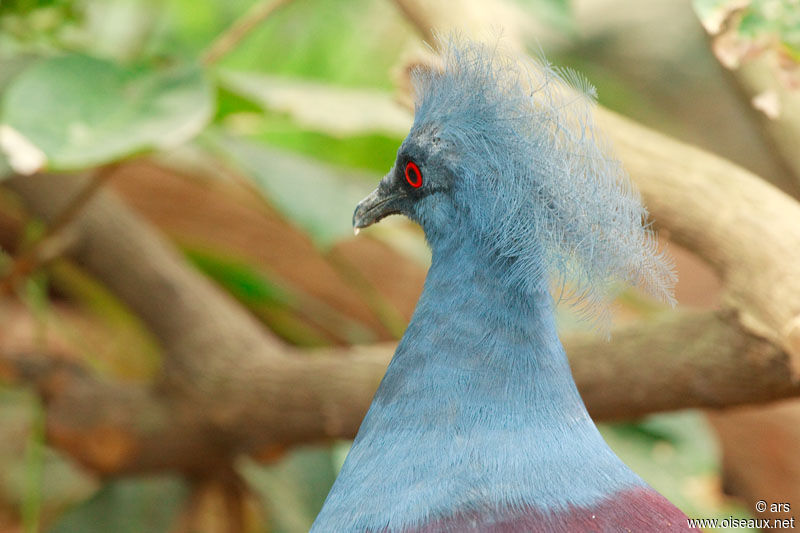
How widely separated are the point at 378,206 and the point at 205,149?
127 centimetres

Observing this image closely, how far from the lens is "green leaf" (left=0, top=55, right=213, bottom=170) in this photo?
1437 millimetres

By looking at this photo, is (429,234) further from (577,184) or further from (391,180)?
(577,184)

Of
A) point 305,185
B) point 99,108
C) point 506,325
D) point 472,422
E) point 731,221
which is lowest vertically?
point 472,422

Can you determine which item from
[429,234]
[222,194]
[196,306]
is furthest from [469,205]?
[222,194]

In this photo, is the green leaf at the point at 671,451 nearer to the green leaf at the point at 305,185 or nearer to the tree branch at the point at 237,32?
the green leaf at the point at 305,185

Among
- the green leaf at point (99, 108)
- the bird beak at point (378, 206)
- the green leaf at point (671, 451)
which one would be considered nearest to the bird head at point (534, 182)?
the bird beak at point (378, 206)

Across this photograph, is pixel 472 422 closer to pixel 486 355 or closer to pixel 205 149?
pixel 486 355

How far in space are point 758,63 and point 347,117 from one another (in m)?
0.93

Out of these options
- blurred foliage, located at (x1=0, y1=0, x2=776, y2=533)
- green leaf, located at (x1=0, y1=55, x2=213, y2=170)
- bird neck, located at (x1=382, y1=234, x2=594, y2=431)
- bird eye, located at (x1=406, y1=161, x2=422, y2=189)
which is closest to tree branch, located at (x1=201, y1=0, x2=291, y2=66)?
blurred foliage, located at (x1=0, y1=0, x2=776, y2=533)

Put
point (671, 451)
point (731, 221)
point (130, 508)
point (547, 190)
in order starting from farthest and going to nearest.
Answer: point (671, 451), point (130, 508), point (731, 221), point (547, 190)

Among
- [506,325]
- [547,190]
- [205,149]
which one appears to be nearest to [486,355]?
[506,325]

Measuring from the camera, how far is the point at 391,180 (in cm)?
119

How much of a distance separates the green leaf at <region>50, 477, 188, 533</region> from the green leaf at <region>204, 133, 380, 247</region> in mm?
946

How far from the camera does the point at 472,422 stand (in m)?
1.02
